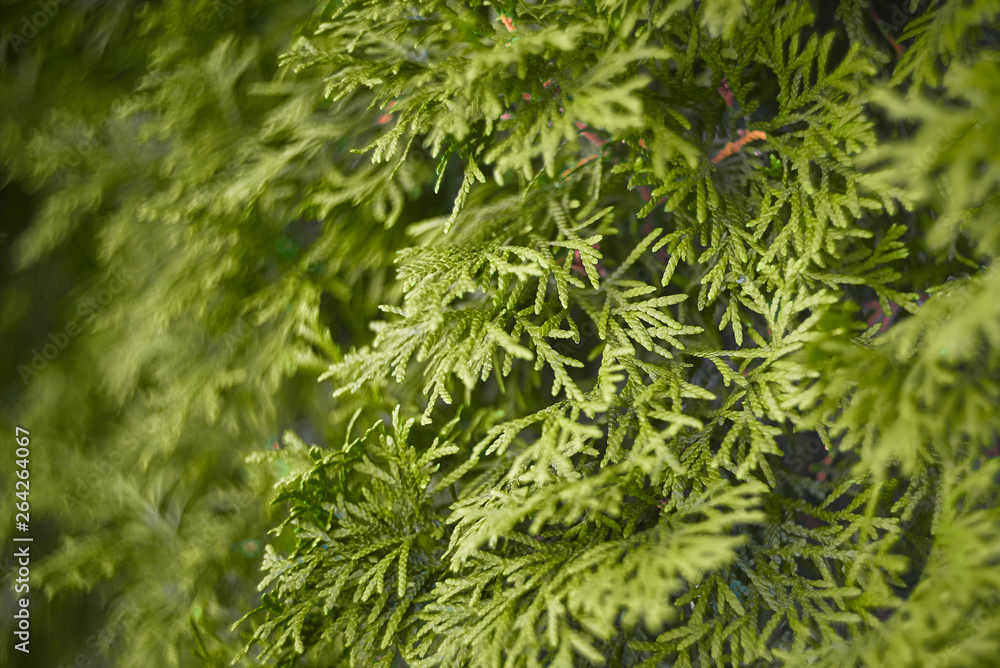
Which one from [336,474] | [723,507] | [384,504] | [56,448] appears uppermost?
[56,448]

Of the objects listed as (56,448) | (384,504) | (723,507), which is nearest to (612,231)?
(723,507)

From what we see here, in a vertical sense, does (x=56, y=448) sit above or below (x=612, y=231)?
below

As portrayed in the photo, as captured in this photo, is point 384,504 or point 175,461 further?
point 175,461

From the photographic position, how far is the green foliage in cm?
112

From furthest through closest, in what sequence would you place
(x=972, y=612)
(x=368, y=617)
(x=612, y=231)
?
1. (x=368, y=617)
2. (x=612, y=231)
3. (x=972, y=612)

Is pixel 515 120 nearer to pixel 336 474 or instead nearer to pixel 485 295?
pixel 485 295

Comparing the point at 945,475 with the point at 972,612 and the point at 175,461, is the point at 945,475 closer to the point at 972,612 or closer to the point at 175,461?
the point at 972,612

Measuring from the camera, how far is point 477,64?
119 cm

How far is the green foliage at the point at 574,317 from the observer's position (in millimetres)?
1122

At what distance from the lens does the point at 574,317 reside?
1.84 meters

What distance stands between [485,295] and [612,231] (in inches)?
17.6

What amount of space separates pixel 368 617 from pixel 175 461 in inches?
54.6

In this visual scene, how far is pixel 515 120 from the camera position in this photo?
1296 mm

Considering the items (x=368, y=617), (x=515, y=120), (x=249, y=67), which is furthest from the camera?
(x=249, y=67)
